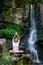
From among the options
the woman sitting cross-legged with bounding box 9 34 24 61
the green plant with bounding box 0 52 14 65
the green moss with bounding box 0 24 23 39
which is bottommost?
the green plant with bounding box 0 52 14 65

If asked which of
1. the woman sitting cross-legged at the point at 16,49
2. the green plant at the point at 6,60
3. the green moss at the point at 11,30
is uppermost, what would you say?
the green moss at the point at 11,30

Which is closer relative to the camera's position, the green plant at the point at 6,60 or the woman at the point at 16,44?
the green plant at the point at 6,60

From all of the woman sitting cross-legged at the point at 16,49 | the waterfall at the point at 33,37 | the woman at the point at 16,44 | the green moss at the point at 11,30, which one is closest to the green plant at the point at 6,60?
the woman sitting cross-legged at the point at 16,49

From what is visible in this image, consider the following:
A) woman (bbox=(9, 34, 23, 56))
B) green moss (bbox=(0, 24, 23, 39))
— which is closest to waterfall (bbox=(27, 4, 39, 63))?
green moss (bbox=(0, 24, 23, 39))

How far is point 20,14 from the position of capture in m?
19.0

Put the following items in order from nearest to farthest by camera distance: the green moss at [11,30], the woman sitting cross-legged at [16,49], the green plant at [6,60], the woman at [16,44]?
the green plant at [6,60], the woman sitting cross-legged at [16,49], the woman at [16,44], the green moss at [11,30]

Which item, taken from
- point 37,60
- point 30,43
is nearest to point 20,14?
point 30,43

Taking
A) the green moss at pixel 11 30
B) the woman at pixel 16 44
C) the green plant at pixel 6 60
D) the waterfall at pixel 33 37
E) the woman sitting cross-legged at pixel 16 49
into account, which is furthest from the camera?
the green moss at pixel 11 30

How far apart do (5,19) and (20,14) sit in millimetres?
1247

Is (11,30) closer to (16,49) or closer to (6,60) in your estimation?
(16,49)

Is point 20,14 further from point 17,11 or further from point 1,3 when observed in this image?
point 1,3

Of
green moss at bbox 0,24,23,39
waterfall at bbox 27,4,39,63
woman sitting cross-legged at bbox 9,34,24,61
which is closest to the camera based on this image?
woman sitting cross-legged at bbox 9,34,24,61

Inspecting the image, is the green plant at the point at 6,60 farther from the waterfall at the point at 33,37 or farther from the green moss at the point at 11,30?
the green moss at the point at 11,30

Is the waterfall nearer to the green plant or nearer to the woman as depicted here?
the woman
